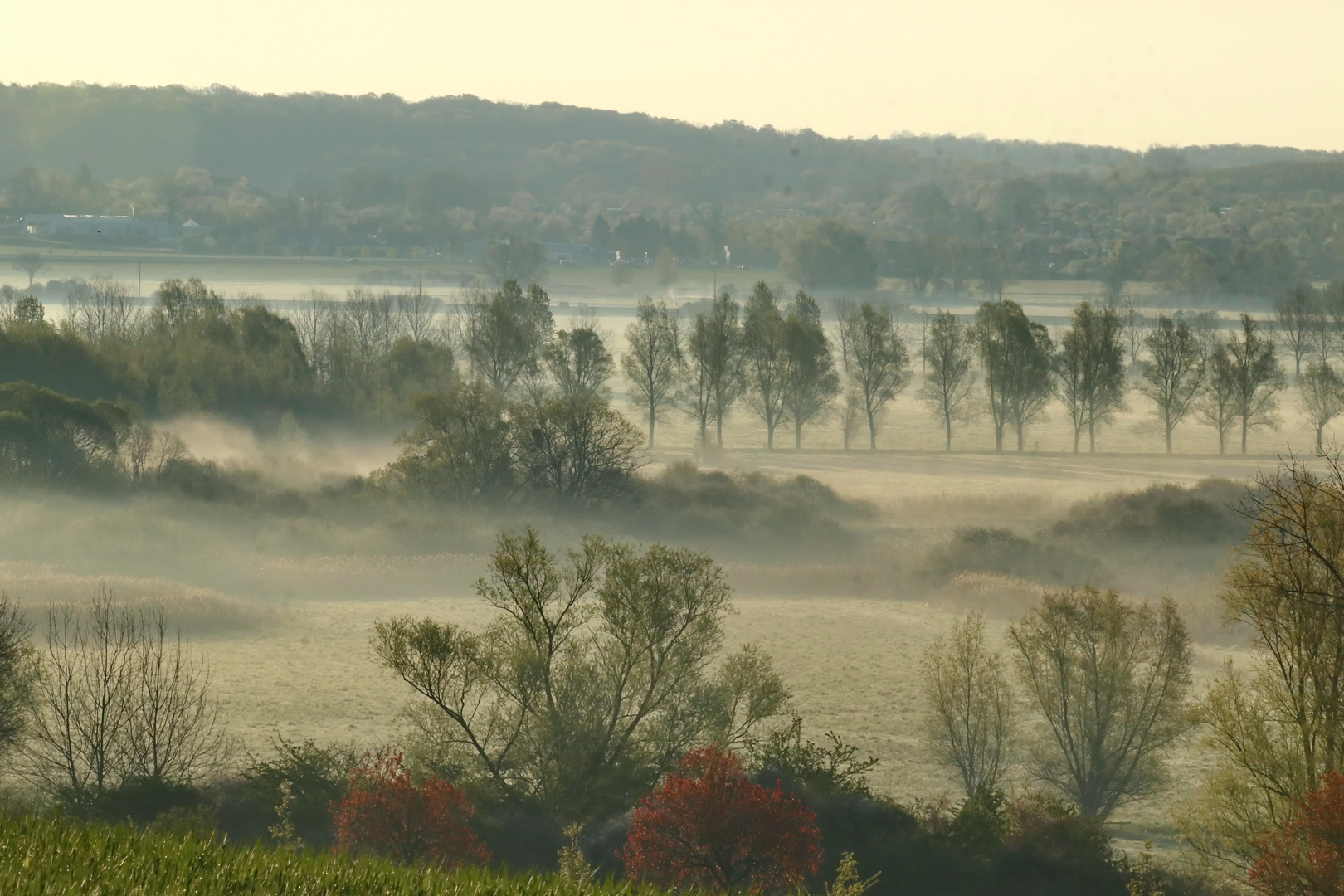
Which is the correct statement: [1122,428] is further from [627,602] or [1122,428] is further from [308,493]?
[627,602]

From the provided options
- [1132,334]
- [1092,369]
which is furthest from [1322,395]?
[1132,334]

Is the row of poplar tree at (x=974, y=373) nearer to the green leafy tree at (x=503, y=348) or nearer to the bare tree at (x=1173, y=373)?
the bare tree at (x=1173, y=373)

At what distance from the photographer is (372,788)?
855 inches

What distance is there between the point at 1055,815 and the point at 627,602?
863 centimetres

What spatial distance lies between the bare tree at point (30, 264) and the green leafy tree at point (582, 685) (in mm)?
151891

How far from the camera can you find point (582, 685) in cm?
2619

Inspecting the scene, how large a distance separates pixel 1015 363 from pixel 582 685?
62.6 meters

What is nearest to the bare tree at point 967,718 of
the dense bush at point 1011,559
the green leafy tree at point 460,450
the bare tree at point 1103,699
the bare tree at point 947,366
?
the bare tree at point 1103,699

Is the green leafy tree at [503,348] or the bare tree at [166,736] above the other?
the green leafy tree at [503,348]

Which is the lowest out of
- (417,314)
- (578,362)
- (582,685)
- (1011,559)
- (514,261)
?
(1011,559)

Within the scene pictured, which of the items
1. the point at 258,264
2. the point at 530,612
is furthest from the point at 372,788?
the point at 258,264

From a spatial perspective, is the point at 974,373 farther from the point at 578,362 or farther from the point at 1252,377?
the point at 578,362

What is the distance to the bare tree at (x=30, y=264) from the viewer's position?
162 m

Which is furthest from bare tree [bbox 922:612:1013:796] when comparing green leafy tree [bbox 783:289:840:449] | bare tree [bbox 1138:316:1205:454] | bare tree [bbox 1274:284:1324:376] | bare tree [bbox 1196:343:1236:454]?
bare tree [bbox 1274:284:1324:376]
